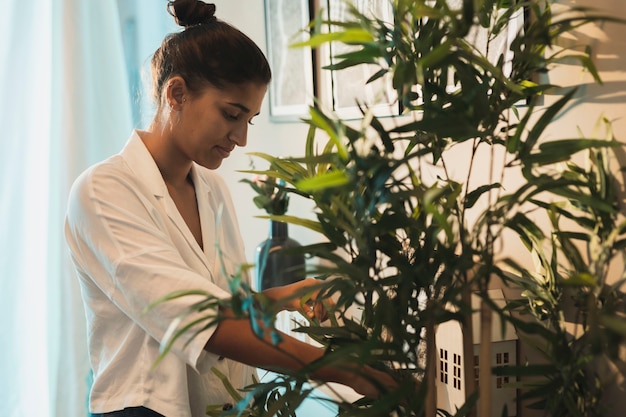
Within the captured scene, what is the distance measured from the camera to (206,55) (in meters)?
1.76

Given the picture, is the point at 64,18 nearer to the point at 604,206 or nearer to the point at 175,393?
the point at 175,393

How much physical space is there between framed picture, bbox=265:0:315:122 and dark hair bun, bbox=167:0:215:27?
0.78 metres

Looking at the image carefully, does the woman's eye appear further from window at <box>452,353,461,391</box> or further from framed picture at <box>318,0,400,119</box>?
window at <box>452,353,461,391</box>

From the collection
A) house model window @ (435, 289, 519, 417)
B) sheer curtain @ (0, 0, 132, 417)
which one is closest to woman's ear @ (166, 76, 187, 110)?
house model window @ (435, 289, 519, 417)

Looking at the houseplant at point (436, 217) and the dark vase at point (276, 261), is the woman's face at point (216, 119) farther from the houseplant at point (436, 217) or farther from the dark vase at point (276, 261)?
the dark vase at point (276, 261)

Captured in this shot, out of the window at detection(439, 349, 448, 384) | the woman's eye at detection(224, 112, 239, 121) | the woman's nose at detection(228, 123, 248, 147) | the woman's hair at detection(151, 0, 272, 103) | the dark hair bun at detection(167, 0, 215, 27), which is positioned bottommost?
the window at detection(439, 349, 448, 384)

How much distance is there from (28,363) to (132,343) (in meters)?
1.39

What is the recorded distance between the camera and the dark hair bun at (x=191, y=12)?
1.85 meters

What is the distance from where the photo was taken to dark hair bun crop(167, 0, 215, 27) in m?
1.85

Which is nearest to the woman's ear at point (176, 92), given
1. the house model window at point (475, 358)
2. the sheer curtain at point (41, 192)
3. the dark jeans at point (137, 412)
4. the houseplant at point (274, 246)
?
the houseplant at point (274, 246)

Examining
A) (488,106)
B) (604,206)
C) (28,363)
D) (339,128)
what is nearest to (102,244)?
(339,128)

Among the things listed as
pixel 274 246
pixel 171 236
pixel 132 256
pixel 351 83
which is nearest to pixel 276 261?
pixel 274 246

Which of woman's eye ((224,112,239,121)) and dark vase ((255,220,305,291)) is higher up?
woman's eye ((224,112,239,121))

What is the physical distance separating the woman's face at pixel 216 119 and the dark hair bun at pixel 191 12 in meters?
0.22
